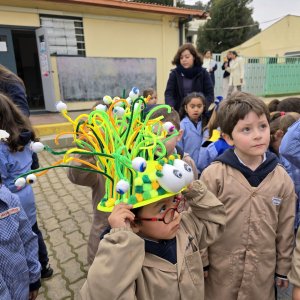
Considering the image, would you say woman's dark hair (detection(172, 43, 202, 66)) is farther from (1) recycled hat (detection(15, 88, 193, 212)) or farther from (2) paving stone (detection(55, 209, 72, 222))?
(1) recycled hat (detection(15, 88, 193, 212))

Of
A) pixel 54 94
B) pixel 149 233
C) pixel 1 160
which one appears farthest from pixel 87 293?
pixel 54 94

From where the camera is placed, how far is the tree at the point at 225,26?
92.6 ft

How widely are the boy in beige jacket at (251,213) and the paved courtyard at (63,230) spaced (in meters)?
1.36

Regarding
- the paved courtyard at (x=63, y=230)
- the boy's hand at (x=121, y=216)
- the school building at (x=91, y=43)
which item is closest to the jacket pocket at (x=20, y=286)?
the boy's hand at (x=121, y=216)

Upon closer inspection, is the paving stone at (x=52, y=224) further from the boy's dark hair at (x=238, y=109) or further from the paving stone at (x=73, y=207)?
the boy's dark hair at (x=238, y=109)

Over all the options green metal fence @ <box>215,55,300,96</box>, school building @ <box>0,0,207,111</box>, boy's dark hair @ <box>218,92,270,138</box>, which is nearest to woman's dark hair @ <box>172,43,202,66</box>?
boy's dark hair @ <box>218,92,270,138</box>

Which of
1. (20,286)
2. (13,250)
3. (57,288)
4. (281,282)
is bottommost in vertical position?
(57,288)

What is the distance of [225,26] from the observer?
94.0 ft

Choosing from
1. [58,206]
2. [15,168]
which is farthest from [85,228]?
[15,168]

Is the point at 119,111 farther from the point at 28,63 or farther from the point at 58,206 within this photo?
the point at 28,63

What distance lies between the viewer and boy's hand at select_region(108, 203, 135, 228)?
1.00m

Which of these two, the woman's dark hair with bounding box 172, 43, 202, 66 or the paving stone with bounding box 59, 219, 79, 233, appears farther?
the woman's dark hair with bounding box 172, 43, 202, 66

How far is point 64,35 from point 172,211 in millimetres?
8498

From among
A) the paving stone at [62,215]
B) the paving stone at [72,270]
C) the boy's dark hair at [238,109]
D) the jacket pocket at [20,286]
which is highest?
the boy's dark hair at [238,109]
